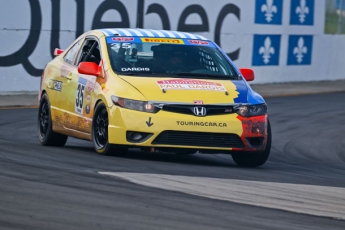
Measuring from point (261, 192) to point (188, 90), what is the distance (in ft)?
7.33

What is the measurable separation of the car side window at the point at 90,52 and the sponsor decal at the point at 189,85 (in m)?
1.26

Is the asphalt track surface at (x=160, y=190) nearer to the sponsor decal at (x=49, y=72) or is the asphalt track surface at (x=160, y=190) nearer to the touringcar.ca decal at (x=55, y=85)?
the touringcar.ca decal at (x=55, y=85)

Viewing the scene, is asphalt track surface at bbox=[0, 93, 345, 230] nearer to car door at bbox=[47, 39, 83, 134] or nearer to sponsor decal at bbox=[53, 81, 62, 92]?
car door at bbox=[47, 39, 83, 134]

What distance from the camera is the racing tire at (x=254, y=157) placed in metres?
10.5

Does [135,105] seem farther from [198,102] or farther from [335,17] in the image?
[335,17]

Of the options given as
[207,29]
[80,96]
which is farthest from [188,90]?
[207,29]

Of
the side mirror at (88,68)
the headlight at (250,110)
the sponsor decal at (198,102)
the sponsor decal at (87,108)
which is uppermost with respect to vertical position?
the side mirror at (88,68)

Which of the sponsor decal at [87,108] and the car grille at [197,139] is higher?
the sponsor decal at [87,108]

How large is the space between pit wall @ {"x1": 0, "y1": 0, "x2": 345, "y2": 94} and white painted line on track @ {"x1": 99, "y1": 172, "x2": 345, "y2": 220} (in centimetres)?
1062

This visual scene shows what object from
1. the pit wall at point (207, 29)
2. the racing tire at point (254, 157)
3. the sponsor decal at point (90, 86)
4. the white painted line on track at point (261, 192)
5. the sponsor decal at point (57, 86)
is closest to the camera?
the white painted line on track at point (261, 192)

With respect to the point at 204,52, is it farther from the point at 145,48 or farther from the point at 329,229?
the point at 329,229

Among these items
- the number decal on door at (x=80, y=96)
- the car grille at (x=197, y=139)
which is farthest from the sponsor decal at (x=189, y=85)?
the number decal on door at (x=80, y=96)

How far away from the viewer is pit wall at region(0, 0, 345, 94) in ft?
65.1

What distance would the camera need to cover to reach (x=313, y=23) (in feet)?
90.4
